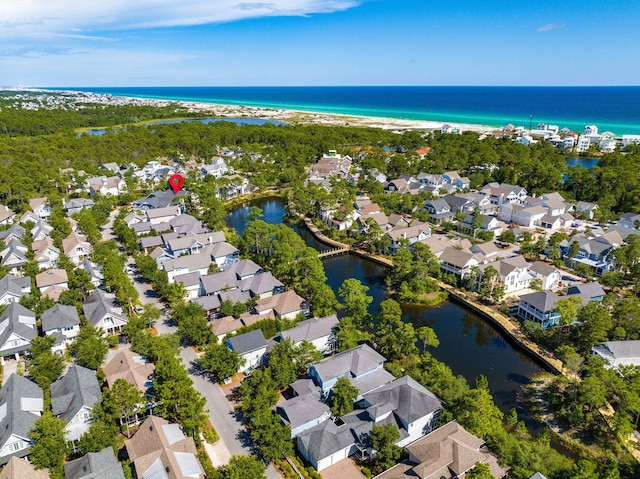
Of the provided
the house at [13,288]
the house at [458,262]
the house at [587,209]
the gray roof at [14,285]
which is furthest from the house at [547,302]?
the gray roof at [14,285]

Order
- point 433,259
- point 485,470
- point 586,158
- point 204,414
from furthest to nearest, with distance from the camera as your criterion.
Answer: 1. point 586,158
2. point 433,259
3. point 204,414
4. point 485,470

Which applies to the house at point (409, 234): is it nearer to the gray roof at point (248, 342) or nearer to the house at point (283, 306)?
the house at point (283, 306)

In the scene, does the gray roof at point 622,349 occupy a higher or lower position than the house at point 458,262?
lower

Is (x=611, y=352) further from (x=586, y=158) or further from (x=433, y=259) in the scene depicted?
(x=586, y=158)

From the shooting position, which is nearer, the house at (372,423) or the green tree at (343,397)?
the house at (372,423)

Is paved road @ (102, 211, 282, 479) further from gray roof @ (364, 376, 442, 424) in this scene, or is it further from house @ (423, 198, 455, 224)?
house @ (423, 198, 455, 224)

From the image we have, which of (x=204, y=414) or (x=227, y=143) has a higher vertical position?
(x=227, y=143)

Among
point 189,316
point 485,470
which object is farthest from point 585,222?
point 189,316
